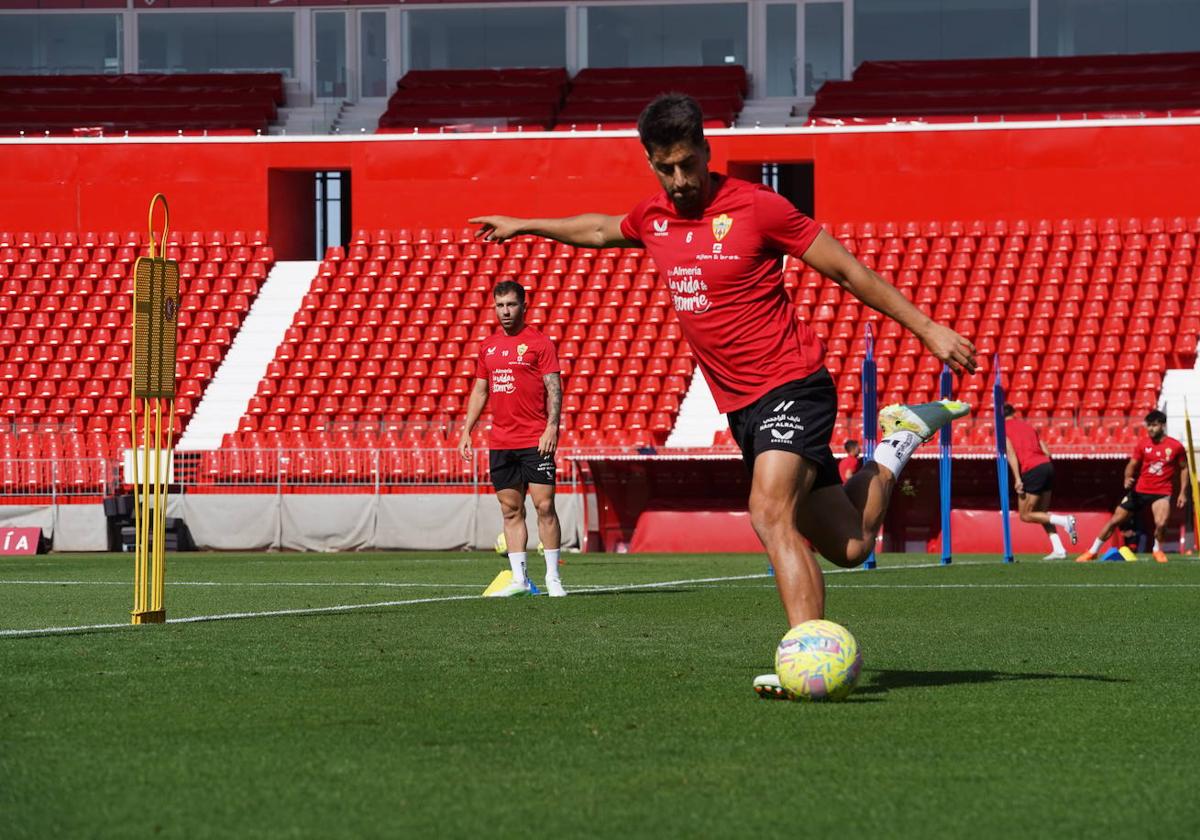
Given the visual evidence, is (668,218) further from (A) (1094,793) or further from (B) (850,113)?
(B) (850,113)

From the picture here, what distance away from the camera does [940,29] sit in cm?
3994

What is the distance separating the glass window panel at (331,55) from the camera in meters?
41.5

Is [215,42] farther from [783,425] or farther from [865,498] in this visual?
[783,425]

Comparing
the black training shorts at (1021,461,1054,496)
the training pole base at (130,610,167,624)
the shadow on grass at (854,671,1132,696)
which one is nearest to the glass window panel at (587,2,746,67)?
the black training shorts at (1021,461,1054,496)

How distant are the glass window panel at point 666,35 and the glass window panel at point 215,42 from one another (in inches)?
268

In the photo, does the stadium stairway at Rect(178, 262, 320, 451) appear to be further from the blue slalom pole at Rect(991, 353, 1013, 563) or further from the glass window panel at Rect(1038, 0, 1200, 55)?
the glass window panel at Rect(1038, 0, 1200, 55)

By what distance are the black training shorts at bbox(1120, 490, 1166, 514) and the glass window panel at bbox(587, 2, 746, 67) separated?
64.2ft

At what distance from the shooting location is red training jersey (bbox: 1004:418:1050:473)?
2347cm

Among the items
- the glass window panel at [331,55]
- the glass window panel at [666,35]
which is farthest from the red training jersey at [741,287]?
the glass window panel at [331,55]

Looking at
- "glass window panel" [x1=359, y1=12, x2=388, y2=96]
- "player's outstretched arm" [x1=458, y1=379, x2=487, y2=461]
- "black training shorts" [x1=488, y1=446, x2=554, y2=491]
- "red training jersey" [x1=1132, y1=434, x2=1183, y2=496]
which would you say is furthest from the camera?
"glass window panel" [x1=359, y1=12, x2=388, y2=96]

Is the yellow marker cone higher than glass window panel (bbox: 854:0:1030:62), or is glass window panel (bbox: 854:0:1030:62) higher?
glass window panel (bbox: 854:0:1030:62)

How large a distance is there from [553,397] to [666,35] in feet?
93.8

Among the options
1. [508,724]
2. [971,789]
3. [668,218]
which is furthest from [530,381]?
[971,789]

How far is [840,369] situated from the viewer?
30.0m
